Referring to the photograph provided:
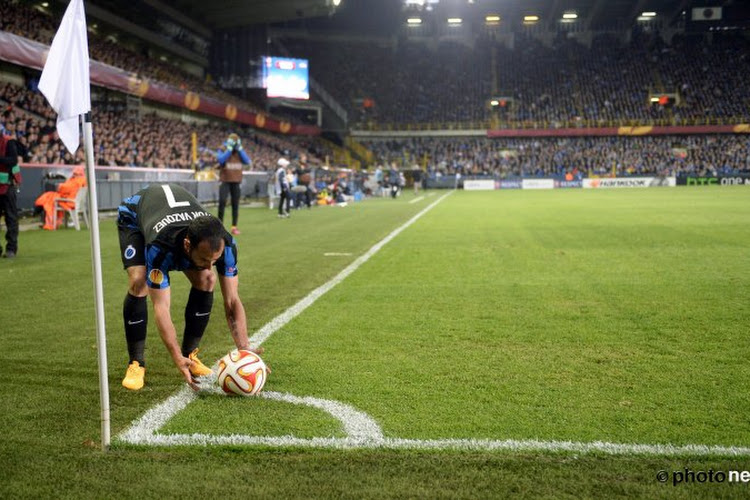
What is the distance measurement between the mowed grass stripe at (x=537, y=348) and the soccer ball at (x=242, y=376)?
213 millimetres

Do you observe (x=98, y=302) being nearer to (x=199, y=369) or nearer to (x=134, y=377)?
(x=134, y=377)

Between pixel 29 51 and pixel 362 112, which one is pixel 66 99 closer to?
pixel 29 51

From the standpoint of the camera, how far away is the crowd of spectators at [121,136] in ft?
75.0

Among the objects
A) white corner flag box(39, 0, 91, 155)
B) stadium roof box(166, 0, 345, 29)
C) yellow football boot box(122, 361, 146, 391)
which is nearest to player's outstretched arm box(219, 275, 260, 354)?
yellow football boot box(122, 361, 146, 391)

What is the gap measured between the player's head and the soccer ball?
635 millimetres

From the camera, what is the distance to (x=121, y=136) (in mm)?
29969

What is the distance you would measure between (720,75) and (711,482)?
69657 mm

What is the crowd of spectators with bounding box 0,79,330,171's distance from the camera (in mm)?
22859

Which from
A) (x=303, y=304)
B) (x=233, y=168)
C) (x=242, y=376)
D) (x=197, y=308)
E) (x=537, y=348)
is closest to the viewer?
(x=242, y=376)

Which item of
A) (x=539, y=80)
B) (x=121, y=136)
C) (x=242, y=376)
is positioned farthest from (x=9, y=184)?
(x=539, y=80)

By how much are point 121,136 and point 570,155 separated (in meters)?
41.7

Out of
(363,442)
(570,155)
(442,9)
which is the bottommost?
(363,442)

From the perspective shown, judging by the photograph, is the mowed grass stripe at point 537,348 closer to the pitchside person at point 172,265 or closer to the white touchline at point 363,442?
the white touchline at point 363,442

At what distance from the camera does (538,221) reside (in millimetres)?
17422
